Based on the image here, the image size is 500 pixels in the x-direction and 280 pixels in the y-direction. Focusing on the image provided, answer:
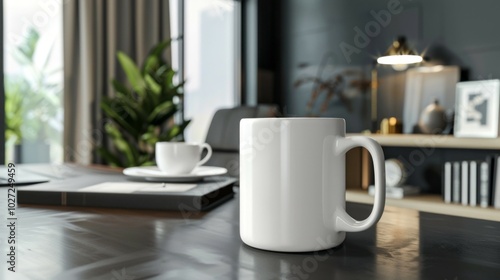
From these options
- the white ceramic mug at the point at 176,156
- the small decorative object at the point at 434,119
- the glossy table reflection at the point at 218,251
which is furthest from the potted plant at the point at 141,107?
the glossy table reflection at the point at 218,251

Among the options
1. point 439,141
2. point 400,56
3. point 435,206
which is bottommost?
point 435,206

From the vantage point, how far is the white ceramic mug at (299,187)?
453 millimetres

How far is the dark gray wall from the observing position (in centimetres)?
267

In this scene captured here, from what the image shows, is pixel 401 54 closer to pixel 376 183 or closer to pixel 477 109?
pixel 477 109

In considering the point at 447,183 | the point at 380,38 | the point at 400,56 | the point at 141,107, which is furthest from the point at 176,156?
the point at 380,38

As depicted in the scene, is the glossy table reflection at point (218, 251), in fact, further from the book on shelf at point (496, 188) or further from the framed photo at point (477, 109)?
the framed photo at point (477, 109)

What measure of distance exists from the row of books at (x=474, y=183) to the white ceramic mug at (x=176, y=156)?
1.97 metres

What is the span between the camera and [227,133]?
204 centimetres

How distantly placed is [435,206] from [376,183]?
7.39 feet

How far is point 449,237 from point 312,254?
0.18 m

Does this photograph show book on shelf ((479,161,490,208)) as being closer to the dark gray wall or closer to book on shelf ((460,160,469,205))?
book on shelf ((460,160,469,205))

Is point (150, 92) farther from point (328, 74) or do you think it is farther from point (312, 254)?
point (312, 254)

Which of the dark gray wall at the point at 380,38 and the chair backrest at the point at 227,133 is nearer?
the chair backrest at the point at 227,133

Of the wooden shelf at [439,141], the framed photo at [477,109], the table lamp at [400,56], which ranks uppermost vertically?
the table lamp at [400,56]
